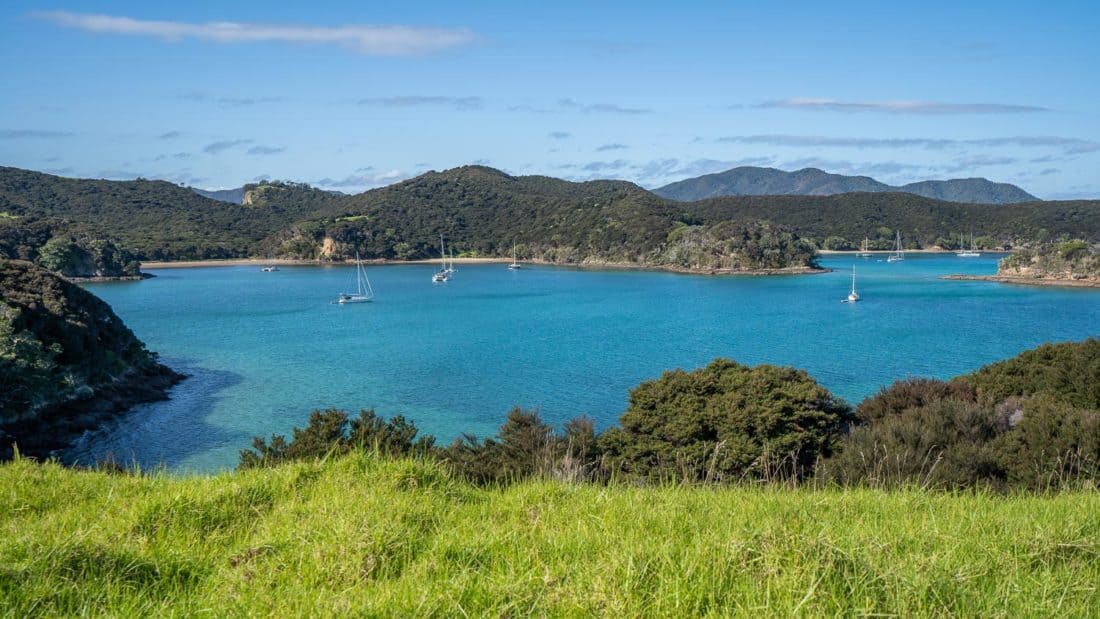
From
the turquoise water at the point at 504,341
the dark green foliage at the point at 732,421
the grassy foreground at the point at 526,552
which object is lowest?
the turquoise water at the point at 504,341

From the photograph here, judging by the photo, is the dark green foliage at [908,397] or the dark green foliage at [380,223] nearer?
the dark green foliage at [908,397]

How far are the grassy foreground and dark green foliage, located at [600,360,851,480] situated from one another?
945 centimetres

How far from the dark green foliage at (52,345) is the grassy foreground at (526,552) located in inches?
974

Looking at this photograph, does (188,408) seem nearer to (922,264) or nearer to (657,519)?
(657,519)

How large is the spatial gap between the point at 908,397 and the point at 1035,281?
284 feet

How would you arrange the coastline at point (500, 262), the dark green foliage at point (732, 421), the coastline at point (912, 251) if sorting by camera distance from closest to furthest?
the dark green foliage at point (732, 421) → the coastline at point (500, 262) → the coastline at point (912, 251)

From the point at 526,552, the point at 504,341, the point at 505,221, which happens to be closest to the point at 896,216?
the point at 505,221

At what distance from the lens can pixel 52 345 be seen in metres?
28.4

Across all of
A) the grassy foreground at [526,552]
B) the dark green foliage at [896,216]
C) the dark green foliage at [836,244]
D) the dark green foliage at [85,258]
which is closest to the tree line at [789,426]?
the grassy foreground at [526,552]

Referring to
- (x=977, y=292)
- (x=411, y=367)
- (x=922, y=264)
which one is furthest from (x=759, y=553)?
(x=922, y=264)

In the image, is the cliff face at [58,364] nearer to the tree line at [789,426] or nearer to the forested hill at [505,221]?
the tree line at [789,426]

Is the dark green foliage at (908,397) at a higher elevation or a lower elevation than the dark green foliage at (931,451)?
lower

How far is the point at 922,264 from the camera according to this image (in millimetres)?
130500

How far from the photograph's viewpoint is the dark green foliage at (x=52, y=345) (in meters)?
25.0
